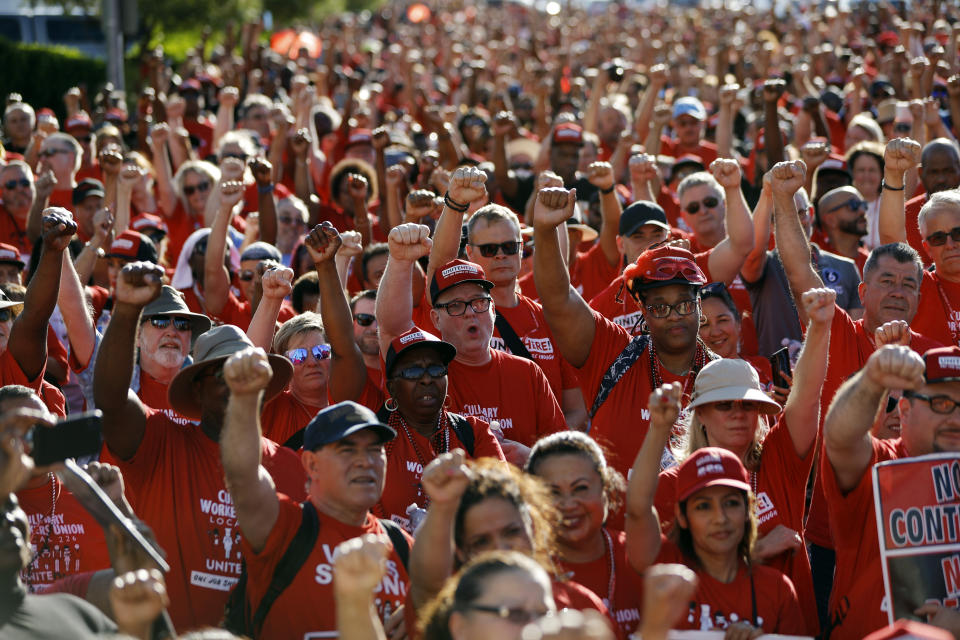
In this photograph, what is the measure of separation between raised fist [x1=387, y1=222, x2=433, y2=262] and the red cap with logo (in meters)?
2.21

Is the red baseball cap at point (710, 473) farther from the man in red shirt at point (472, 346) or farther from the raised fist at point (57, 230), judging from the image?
the raised fist at point (57, 230)

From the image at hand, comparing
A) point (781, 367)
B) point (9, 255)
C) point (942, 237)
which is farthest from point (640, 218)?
point (9, 255)

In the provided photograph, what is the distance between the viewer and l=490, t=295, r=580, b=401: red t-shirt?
616 cm

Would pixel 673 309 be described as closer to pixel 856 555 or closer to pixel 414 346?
pixel 414 346

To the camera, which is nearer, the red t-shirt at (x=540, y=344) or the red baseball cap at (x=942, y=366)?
the red baseball cap at (x=942, y=366)

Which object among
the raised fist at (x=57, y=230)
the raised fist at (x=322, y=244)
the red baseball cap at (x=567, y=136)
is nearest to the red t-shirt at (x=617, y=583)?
the raised fist at (x=322, y=244)

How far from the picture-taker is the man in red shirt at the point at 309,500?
415 centimetres

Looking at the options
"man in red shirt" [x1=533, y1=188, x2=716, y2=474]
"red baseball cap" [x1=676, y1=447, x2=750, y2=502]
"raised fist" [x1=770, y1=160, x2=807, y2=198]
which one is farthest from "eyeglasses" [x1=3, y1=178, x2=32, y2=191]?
"red baseball cap" [x1=676, y1=447, x2=750, y2=502]

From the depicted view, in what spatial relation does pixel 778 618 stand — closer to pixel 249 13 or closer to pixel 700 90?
pixel 700 90

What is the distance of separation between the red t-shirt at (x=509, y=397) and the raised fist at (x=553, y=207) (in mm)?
629

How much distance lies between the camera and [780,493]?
497 centimetres

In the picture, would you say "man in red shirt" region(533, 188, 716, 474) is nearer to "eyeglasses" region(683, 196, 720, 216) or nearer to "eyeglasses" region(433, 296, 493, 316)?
"eyeglasses" region(433, 296, 493, 316)

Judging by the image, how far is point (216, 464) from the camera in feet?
16.3

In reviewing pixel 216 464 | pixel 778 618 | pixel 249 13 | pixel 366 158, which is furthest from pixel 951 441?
pixel 249 13
